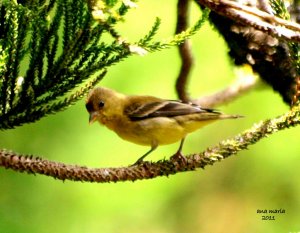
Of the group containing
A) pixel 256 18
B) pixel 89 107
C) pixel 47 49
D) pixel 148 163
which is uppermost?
pixel 256 18

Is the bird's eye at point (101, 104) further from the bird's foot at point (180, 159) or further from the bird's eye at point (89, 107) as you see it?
the bird's foot at point (180, 159)

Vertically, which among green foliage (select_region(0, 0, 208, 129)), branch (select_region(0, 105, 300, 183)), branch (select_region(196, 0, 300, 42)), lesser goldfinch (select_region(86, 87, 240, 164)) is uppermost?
branch (select_region(196, 0, 300, 42))

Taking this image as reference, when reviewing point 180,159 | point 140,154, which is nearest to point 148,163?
point 180,159

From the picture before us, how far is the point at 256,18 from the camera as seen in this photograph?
221 centimetres

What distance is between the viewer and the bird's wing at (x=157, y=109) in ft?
11.2

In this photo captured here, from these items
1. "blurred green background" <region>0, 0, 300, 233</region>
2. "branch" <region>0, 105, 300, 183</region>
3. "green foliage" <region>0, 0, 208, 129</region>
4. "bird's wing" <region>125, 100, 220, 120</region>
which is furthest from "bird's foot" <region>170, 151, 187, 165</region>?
"blurred green background" <region>0, 0, 300, 233</region>

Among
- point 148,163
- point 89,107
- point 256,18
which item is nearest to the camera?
point 256,18

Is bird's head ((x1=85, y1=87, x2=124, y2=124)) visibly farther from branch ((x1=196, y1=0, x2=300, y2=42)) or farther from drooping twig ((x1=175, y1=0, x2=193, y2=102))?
branch ((x1=196, y1=0, x2=300, y2=42))

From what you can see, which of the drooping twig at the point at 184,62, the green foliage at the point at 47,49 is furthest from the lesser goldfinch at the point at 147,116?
the green foliage at the point at 47,49

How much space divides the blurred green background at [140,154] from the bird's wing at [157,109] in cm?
49

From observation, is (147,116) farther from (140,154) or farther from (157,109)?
(140,154)

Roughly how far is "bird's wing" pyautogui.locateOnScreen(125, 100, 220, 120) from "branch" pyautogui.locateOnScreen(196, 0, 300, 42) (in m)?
1.21

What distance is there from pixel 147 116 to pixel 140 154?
63 centimetres

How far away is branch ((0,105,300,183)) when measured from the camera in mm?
2107
